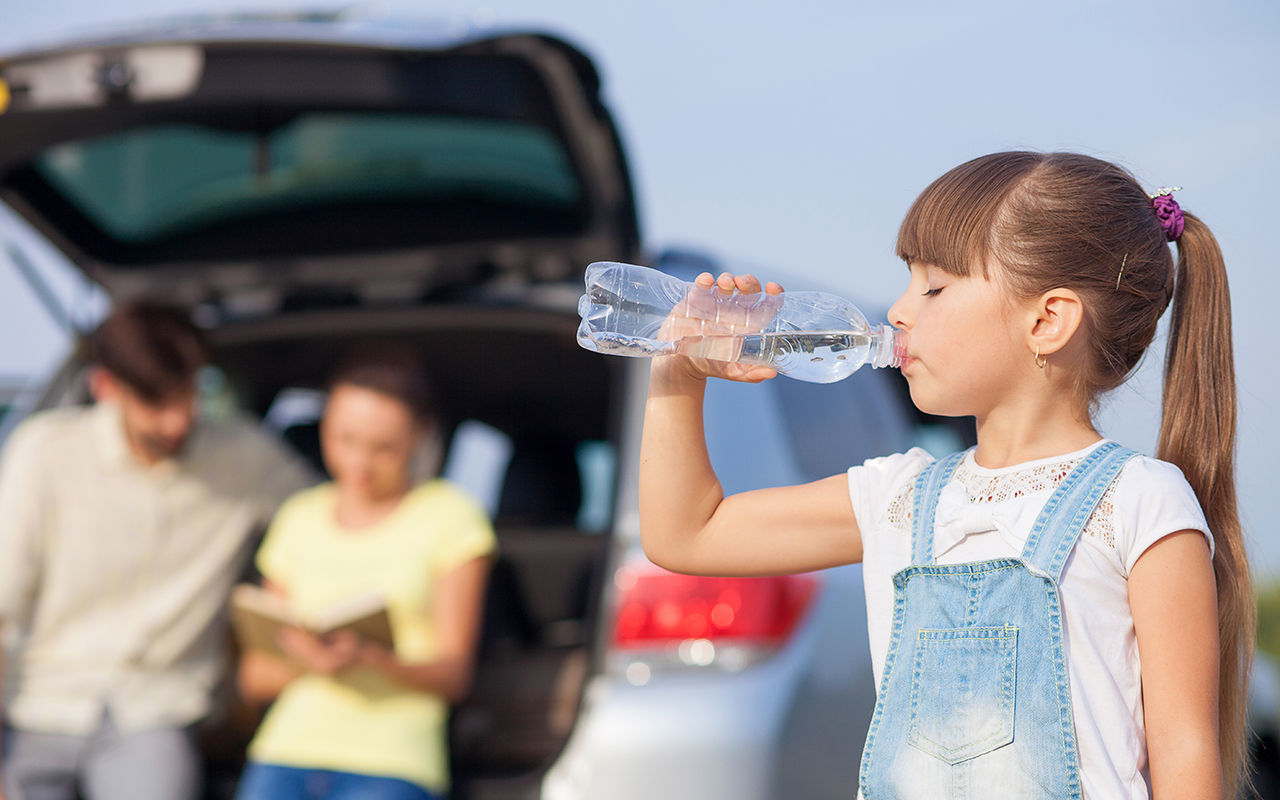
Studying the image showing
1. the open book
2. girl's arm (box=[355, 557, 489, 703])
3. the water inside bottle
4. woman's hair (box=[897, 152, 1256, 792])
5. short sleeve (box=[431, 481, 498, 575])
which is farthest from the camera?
short sleeve (box=[431, 481, 498, 575])

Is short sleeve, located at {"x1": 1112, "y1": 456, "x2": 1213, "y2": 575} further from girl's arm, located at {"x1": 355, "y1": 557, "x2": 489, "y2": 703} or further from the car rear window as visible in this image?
girl's arm, located at {"x1": 355, "y1": 557, "x2": 489, "y2": 703}

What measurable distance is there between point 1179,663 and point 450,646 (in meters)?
1.70

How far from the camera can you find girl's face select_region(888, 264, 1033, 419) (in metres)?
1.13

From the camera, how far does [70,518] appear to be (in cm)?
269

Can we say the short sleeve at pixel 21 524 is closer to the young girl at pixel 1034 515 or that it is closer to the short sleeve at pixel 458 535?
the short sleeve at pixel 458 535

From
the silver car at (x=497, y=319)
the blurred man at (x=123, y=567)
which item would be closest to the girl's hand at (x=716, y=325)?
the silver car at (x=497, y=319)

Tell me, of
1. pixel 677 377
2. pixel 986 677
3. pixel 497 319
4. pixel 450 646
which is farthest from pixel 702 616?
pixel 497 319

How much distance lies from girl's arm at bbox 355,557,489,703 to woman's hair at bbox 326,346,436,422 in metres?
0.40

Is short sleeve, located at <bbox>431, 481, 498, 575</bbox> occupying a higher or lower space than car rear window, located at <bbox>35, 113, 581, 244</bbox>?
lower

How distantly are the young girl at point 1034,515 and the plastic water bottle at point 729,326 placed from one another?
30mm

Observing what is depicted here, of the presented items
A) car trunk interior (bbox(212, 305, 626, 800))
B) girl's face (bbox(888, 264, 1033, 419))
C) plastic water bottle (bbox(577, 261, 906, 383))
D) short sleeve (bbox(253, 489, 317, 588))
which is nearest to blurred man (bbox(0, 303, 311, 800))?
short sleeve (bbox(253, 489, 317, 588))

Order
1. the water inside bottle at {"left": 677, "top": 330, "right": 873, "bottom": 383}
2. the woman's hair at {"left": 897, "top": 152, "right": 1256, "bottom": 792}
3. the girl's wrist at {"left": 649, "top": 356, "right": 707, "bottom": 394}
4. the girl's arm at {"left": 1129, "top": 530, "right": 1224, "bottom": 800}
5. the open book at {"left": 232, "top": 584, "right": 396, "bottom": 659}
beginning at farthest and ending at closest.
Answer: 1. the open book at {"left": 232, "top": 584, "right": 396, "bottom": 659}
2. the water inside bottle at {"left": 677, "top": 330, "right": 873, "bottom": 383}
3. the girl's wrist at {"left": 649, "top": 356, "right": 707, "bottom": 394}
4. the woman's hair at {"left": 897, "top": 152, "right": 1256, "bottom": 792}
5. the girl's arm at {"left": 1129, "top": 530, "right": 1224, "bottom": 800}

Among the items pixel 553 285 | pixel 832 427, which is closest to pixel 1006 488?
pixel 832 427

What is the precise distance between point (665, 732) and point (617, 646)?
18cm
